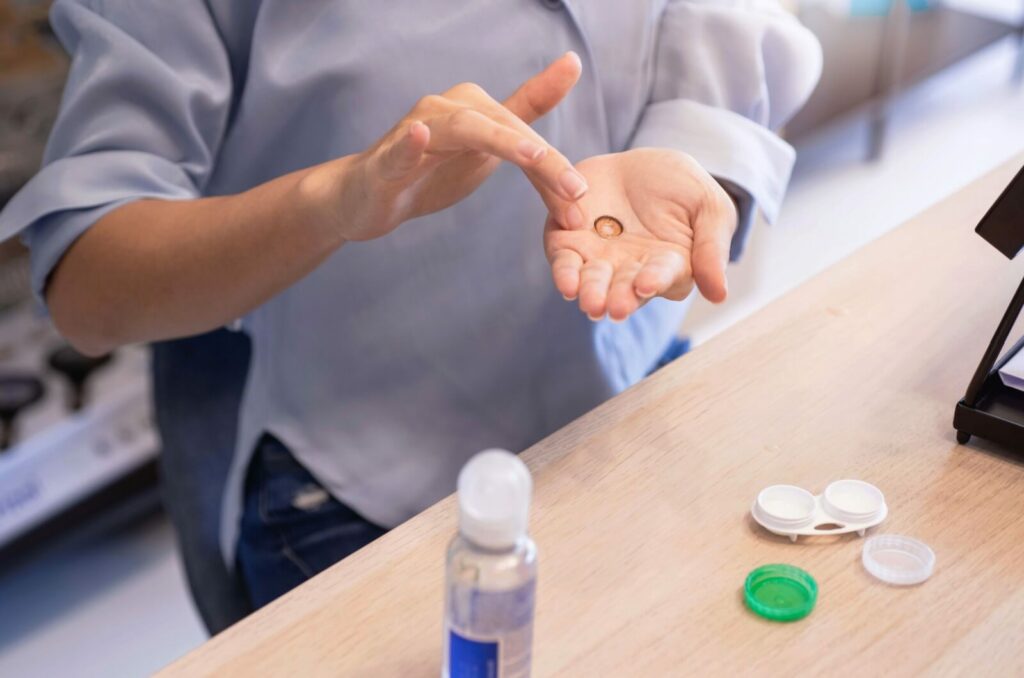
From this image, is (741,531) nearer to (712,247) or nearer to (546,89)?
(712,247)

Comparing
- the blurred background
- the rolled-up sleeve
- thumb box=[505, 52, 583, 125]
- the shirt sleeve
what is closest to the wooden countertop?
the shirt sleeve

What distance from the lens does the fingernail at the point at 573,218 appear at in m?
0.77

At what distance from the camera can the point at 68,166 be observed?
85 centimetres

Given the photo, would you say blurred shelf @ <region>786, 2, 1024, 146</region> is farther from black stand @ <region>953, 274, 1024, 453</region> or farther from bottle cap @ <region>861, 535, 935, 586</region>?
bottle cap @ <region>861, 535, 935, 586</region>

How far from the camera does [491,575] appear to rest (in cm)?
50

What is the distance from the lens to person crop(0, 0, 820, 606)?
2.65ft

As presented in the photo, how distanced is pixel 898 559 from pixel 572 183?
0.29 metres

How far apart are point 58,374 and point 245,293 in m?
1.08

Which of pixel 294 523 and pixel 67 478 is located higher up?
pixel 294 523

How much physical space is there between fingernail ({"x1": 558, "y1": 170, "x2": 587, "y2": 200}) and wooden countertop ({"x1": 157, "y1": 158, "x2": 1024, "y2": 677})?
17 cm

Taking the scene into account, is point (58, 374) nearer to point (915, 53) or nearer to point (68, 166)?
point (68, 166)

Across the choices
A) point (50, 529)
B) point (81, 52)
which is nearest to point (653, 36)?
point (81, 52)

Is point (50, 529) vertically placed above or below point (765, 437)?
below

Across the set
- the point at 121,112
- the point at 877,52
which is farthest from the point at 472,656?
the point at 877,52
